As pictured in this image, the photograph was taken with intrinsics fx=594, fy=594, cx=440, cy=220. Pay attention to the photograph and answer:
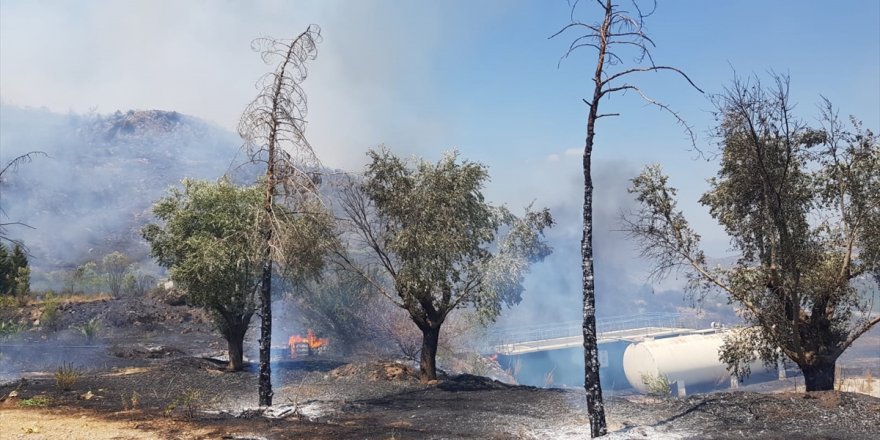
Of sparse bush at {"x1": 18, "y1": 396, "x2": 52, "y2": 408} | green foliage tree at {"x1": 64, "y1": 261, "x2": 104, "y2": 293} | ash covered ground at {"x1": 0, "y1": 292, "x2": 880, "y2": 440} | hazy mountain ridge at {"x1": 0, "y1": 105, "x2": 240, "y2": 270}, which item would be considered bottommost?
ash covered ground at {"x1": 0, "y1": 292, "x2": 880, "y2": 440}

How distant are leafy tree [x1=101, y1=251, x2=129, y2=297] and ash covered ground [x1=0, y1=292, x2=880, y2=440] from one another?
2689 cm

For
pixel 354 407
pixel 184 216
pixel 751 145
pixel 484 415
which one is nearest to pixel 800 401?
pixel 751 145

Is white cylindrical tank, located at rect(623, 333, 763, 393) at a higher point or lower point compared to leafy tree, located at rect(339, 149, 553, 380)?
lower

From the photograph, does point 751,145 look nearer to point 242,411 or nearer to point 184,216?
point 242,411

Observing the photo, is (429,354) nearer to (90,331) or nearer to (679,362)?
(679,362)

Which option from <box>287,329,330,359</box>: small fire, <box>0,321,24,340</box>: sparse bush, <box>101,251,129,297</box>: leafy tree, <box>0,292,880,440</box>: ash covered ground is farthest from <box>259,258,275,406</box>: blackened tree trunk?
<box>101,251,129,297</box>: leafy tree

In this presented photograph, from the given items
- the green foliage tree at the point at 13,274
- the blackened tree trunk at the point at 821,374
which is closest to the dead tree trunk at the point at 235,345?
the blackened tree trunk at the point at 821,374

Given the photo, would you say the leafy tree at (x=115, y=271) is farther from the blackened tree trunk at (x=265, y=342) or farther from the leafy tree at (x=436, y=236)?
the blackened tree trunk at (x=265, y=342)

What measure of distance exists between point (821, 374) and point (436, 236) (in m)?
10.6

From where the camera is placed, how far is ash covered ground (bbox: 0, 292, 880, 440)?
37.9ft

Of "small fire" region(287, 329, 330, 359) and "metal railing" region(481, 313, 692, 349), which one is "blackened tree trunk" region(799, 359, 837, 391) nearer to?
"small fire" region(287, 329, 330, 359)

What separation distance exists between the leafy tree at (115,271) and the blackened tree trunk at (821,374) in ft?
158

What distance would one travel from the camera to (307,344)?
32.7m

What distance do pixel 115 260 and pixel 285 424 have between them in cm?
5251
